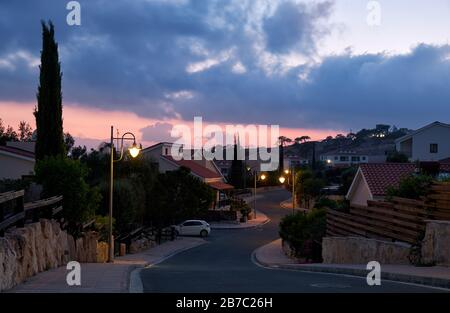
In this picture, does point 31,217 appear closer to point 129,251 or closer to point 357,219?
point 357,219

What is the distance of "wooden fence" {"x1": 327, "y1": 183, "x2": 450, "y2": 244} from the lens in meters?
17.5

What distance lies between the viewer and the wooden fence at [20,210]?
1338cm

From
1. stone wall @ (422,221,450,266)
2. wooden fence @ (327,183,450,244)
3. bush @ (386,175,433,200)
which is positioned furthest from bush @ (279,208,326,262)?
stone wall @ (422,221,450,266)

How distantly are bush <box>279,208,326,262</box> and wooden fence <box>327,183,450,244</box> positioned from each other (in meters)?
4.47

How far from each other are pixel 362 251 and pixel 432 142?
48087 mm

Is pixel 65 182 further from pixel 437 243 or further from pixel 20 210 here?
pixel 437 243

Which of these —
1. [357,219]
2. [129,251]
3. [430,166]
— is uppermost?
[430,166]

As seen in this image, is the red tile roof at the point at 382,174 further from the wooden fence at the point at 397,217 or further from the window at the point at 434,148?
the window at the point at 434,148

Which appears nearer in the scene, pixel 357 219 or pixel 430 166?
pixel 357 219

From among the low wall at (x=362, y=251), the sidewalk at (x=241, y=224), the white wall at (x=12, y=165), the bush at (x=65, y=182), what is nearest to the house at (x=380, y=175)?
the low wall at (x=362, y=251)
